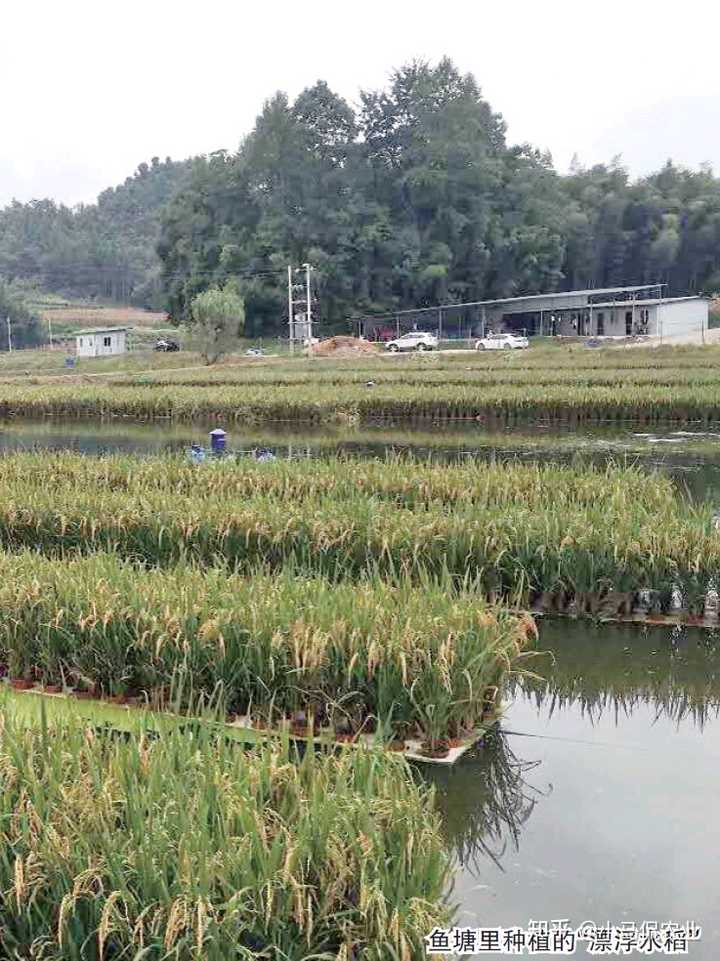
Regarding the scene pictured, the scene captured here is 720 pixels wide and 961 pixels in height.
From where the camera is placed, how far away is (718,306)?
70.4 metres

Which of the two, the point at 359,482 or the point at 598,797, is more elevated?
the point at 359,482

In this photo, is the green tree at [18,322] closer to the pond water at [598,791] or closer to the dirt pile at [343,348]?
the dirt pile at [343,348]

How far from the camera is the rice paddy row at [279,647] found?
17.7 ft

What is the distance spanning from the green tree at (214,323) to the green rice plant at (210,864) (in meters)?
45.4

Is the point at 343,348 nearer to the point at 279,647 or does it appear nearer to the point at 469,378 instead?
the point at 469,378

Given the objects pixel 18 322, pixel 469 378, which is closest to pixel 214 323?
pixel 469 378

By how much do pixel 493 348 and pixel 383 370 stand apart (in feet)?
52.6

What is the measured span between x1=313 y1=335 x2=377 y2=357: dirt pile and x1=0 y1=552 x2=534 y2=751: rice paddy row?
4709 centimetres

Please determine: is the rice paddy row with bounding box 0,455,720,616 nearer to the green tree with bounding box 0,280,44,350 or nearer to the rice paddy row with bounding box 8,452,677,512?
the rice paddy row with bounding box 8,452,677,512

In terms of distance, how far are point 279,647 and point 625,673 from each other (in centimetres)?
253

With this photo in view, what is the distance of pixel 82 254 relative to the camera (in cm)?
11238

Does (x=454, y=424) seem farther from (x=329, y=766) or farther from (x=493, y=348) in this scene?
(x=493, y=348)

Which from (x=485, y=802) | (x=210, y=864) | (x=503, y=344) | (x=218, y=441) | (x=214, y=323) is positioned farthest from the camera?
(x=503, y=344)

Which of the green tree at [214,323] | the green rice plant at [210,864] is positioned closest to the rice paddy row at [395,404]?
the green tree at [214,323]
